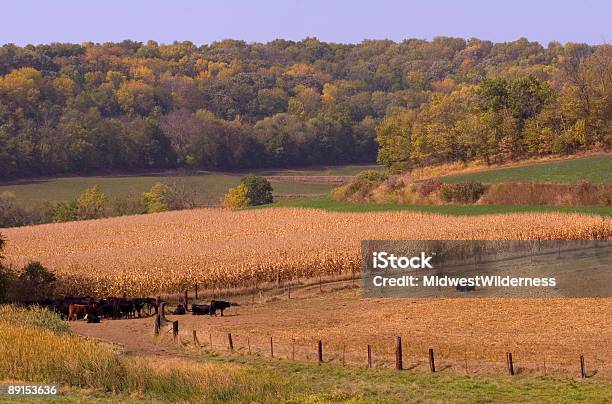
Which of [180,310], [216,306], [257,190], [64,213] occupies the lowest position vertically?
[180,310]

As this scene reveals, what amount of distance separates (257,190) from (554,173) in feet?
92.7

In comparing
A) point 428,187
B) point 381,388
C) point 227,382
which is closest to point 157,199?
point 428,187

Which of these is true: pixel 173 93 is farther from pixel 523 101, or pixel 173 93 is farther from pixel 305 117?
pixel 523 101

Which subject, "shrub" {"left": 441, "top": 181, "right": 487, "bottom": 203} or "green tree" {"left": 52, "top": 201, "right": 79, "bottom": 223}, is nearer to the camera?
"shrub" {"left": 441, "top": 181, "right": 487, "bottom": 203}

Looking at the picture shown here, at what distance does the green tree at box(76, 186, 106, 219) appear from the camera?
3425 inches

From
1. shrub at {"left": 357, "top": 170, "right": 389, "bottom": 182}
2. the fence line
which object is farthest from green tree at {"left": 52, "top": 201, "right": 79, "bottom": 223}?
the fence line

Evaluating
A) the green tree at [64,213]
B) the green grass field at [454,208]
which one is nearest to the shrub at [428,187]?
the green grass field at [454,208]

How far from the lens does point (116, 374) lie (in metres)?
21.3

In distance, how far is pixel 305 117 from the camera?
155125 millimetres

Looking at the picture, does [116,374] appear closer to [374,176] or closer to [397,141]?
[374,176]

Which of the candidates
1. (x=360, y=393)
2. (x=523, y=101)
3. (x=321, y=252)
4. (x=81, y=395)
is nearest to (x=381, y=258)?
(x=321, y=252)

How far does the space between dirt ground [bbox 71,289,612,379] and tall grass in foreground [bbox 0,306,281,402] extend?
19.2 ft

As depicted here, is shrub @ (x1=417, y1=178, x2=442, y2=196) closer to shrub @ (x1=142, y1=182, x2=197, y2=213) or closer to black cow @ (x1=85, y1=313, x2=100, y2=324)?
shrub @ (x1=142, y1=182, x2=197, y2=213)

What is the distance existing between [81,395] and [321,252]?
27599 millimetres
